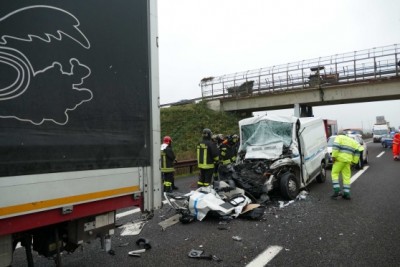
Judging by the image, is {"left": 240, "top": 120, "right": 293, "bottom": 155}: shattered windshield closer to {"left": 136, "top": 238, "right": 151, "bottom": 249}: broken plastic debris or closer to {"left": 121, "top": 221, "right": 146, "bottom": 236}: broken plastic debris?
{"left": 121, "top": 221, "right": 146, "bottom": 236}: broken plastic debris

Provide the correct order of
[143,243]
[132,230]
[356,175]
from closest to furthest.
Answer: [143,243]
[132,230]
[356,175]

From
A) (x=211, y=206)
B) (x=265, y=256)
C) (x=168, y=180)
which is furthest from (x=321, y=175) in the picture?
(x=265, y=256)

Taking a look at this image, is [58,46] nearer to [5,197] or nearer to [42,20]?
[42,20]

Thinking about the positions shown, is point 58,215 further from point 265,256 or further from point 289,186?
point 289,186

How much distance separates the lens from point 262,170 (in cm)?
745

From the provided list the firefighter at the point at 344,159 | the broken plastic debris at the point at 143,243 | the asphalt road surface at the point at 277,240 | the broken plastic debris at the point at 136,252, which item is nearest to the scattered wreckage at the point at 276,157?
the asphalt road surface at the point at 277,240

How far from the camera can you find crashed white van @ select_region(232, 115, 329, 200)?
23.8ft

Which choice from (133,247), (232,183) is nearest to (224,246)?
(133,247)

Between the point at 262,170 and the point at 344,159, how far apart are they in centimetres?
199

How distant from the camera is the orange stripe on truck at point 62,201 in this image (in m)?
2.01

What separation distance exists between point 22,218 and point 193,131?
20.9 metres

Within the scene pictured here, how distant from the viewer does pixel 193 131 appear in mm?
22969

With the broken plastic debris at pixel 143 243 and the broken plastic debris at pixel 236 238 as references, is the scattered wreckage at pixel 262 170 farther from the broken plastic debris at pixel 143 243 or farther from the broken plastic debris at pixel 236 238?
the broken plastic debris at pixel 143 243

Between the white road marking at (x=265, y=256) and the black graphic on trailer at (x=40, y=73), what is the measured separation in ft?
9.35
